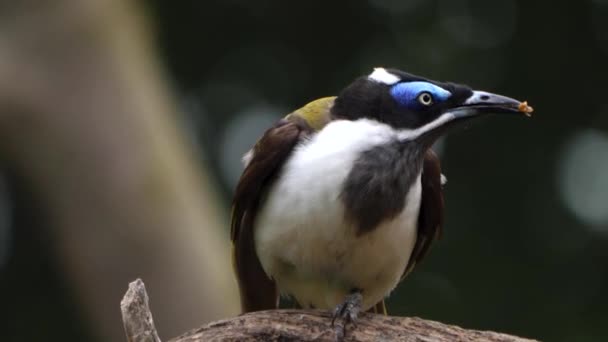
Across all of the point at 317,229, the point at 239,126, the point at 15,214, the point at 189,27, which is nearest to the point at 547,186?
the point at 239,126

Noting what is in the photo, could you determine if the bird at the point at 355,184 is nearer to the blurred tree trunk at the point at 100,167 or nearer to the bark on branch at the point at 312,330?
the bark on branch at the point at 312,330

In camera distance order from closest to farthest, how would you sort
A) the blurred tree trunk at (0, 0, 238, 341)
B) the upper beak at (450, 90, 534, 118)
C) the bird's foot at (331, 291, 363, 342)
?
1. the bird's foot at (331, 291, 363, 342)
2. the upper beak at (450, 90, 534, 118)
3. the blurred tree trunk at (0, 0, 238, 341)

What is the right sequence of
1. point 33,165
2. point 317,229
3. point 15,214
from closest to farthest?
point 317,229 → point 33,165 → point 15,214

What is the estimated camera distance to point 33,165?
35.9 ft

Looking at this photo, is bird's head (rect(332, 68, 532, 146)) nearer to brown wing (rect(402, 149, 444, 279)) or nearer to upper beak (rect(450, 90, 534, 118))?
upper beak (rect(450, 90, 534, 118))

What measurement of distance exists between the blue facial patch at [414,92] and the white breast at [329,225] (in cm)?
16

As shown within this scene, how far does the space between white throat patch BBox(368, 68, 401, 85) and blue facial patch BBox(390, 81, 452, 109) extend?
0.16ft

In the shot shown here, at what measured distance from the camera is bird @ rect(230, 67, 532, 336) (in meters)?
6.79

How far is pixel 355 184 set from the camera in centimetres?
680

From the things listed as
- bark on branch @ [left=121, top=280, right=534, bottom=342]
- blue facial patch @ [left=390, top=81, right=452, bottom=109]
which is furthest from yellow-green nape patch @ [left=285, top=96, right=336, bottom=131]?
bark on branch @ [left=121, top=280, right=534, bottom=342]

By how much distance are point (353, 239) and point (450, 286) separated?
466 cm

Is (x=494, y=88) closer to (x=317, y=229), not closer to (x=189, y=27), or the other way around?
(x=189, y=27)

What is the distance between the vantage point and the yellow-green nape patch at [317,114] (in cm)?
706

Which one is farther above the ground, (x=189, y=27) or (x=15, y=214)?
(x=189, y=27)
